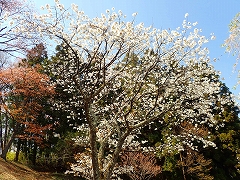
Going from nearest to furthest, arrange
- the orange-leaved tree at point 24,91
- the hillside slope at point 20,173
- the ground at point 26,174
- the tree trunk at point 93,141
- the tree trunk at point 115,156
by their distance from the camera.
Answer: the tree trunk at point 93,141 < the tree trunk at point 115,156 < the hillside slope at point 20,173 < the ground at point 26,174 < the orange-leaved tree at point 24,91

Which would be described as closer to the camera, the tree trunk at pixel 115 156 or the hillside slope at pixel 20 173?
the tree trunk at pixel 115 156

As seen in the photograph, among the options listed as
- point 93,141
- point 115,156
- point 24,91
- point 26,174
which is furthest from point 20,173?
point 93,141

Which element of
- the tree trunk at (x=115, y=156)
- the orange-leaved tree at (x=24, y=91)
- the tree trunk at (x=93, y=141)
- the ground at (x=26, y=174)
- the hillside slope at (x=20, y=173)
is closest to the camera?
the tree trunk at (x=93, y=141)

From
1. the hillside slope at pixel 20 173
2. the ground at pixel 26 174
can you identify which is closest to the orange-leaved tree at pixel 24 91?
the ground at pixel 26 174

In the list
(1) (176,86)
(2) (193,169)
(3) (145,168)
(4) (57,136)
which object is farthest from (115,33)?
(4) (57,136)

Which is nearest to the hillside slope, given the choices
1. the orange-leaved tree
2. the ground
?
the ground

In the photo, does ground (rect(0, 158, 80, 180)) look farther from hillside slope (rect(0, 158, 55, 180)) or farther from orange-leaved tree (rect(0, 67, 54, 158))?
orange-leaved tree (rect(0, 67, 54, 158))

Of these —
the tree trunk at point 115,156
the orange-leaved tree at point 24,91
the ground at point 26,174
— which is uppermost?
the orange-leaved tree at point 24,91

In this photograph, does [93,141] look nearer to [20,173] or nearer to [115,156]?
[115,156]

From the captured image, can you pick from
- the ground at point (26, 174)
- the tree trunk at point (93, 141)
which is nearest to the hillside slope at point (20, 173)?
the ground at point (26, 174)

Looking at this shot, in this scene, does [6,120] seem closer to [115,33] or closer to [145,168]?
[145,168]

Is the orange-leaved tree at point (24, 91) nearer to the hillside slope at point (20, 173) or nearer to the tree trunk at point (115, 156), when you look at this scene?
the hillside slope at point (20, 173)

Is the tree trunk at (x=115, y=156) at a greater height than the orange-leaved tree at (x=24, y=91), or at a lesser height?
lesser

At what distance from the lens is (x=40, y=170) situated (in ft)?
52.6
